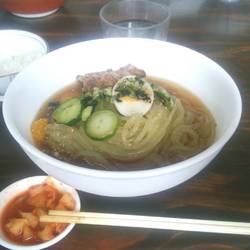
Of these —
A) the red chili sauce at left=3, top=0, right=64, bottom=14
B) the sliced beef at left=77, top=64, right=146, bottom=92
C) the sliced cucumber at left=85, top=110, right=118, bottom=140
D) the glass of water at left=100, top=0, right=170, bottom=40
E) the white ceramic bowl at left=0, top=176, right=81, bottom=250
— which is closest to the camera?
the white ceramic bowl at left=0, top=176, right=81, bottom=250

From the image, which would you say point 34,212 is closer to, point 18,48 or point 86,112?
point 86,112

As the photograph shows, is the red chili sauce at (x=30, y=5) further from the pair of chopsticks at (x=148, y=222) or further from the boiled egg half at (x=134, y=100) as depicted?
the pair of chopsticks at (x=148, y=222)

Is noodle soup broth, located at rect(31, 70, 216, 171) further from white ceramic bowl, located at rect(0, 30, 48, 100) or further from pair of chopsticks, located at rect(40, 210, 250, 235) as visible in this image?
white ceramic bowl, located at rect(0, 30, 48, 100)

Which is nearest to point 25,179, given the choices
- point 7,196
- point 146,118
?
point 7,196

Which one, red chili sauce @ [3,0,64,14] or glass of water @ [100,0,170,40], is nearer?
glass of water @ [100,0,170,40]

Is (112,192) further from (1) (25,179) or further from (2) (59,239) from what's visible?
(1) (25,179)

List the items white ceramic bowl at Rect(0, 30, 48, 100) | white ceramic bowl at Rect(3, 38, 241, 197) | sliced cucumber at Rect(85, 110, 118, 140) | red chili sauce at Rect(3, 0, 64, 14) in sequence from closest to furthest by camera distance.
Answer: white ceramic bowl at Rect(3, 38, 241, 197)
sliced cucumber at Rect(85, 110, 118, 140)
white ceramic bowl at Rect(0, 30, 48, 100)
red chili sauce at Rect(3, 0, 64, 14)

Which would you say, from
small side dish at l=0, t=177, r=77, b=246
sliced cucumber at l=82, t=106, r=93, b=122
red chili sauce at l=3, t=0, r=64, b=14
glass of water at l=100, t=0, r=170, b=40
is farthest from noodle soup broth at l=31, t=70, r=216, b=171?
red chili sauce at l=3, t=0, r=64, b=14
